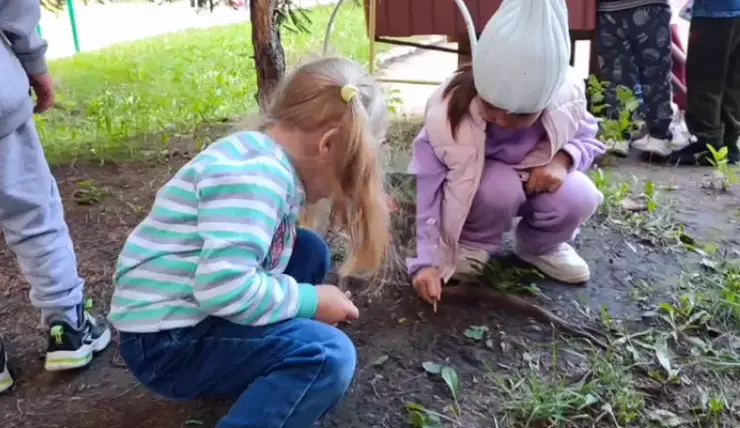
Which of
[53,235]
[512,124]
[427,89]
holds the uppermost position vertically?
[512,124]

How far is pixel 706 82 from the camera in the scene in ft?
11.8

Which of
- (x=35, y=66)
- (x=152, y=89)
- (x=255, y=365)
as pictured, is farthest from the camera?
(x=152, y=89)

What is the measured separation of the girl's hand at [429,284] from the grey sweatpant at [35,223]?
0.92m

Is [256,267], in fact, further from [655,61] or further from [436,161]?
[655,61]

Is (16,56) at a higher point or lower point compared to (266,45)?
higher

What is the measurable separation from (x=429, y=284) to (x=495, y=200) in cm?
31

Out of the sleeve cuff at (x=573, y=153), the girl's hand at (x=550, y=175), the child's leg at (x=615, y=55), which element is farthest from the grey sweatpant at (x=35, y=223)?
the child's leg at (x=615, y=55)

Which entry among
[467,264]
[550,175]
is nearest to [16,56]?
[467,264]

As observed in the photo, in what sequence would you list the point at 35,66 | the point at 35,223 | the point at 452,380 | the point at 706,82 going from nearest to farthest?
the point at 452,380, the point at 35,223, the point at 35,66, the point at 706,82

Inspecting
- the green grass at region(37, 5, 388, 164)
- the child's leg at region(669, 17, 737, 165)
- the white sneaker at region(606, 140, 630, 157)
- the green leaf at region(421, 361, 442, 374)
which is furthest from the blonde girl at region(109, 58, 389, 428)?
the child's leg at region(669, 17, 737, 165)

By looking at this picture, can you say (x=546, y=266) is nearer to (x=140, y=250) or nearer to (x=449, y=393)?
(x=449, y=393)

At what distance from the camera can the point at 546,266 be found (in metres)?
2.43

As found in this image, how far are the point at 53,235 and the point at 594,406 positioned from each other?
139cm

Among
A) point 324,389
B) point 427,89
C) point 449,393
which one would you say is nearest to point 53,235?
point 324,389
